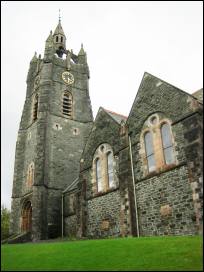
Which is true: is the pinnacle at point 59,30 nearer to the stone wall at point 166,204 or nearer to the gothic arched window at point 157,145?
the gothic arched window at point 157,145

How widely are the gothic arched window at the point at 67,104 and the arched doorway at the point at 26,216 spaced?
1187cm

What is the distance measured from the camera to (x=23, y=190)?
1335 inches

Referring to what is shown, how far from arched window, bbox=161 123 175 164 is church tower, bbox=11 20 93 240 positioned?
15072 millimetres

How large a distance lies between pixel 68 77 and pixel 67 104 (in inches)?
164

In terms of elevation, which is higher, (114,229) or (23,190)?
(23,190)

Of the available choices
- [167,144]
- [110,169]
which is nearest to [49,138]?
[110,169]

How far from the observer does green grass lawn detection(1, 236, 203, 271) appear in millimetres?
10273

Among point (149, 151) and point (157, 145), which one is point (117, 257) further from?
point (149, 151)

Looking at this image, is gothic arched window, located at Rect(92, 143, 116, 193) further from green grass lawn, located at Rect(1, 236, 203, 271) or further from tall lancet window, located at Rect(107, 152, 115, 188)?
green grass lawn, located at Rect(1, 236, 203, 271)

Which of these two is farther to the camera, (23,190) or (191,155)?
(23,190)

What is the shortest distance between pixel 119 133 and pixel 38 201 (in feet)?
38.5

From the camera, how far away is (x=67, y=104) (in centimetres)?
3906

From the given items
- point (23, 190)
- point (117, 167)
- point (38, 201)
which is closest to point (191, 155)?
point (117, 167)

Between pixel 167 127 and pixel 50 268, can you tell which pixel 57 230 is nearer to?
pixel 167 127
